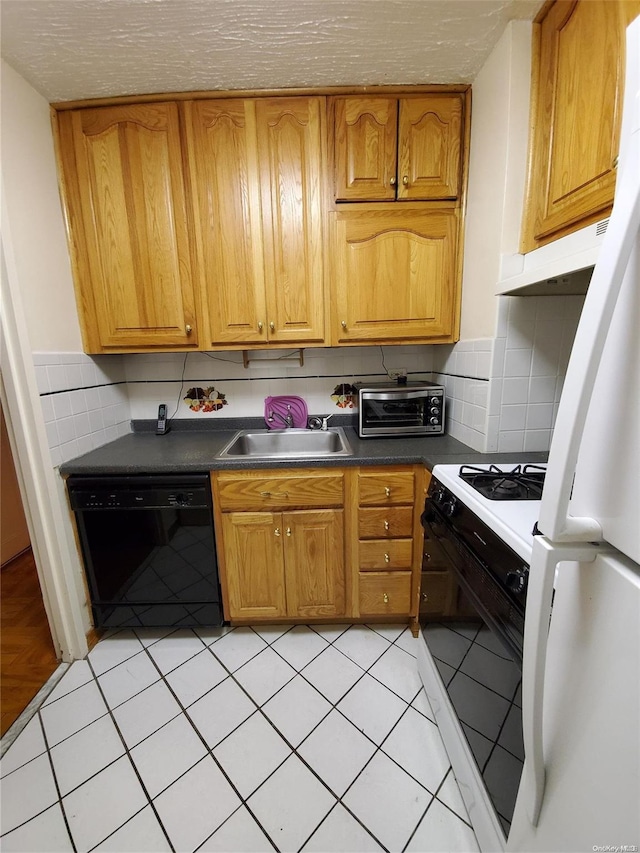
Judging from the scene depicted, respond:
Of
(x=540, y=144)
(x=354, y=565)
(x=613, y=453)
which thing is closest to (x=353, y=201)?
(x=540, y=144)

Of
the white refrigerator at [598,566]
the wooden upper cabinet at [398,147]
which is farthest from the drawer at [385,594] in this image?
the wooden upper cabinet at [398,147]

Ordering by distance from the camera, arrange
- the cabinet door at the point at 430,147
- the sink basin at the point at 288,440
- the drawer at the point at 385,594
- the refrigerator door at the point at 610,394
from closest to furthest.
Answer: the refrigerator door at the point at 610,394
the cabinet door at the point at 430,147
the drawer at the point at 385,594
the sink basin at the point at 288,440

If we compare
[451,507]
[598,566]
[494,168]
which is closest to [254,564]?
[451,507]

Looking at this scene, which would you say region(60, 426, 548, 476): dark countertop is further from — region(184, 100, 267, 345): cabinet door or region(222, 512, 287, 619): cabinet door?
region(184, 100, 267, 345): cabinet door

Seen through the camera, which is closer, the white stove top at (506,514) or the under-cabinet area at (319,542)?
the white stove top at (506,514)

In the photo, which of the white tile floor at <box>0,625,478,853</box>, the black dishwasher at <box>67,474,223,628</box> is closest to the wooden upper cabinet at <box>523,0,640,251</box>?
the black dishwasher at <box>67,474,223,628</box>

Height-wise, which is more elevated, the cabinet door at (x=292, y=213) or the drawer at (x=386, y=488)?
the cabinet door at (x=292, y=213)

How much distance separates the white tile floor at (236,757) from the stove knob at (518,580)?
2.81ft

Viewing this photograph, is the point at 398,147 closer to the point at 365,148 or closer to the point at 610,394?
the point at 365,148

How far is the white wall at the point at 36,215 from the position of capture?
4.09 feet

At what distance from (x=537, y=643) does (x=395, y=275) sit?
149 centimetres

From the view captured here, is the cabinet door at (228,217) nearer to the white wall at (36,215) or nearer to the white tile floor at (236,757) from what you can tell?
the white wall at (36,215)

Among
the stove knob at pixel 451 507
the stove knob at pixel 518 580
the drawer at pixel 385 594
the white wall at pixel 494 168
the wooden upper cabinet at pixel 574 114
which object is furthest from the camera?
the drawer at pixel 385 594

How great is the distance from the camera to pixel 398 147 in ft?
4.76
